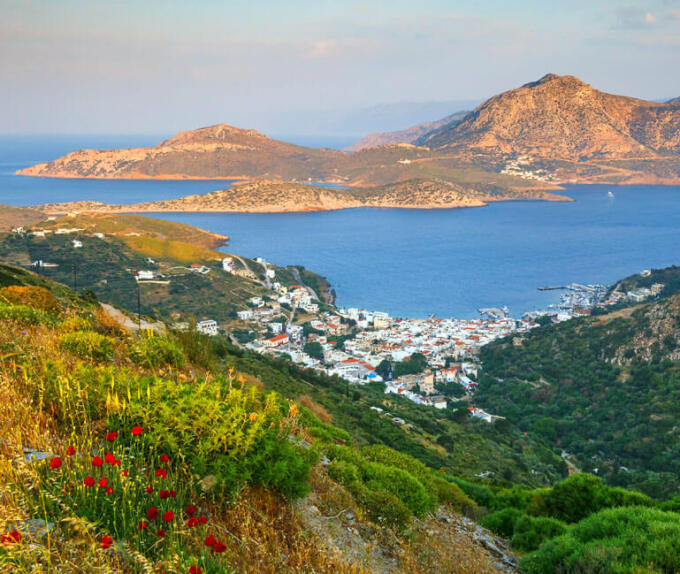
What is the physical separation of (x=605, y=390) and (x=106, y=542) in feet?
101

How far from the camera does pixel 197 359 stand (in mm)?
6582

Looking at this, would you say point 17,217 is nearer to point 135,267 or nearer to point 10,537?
point 135,267

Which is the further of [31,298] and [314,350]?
[314,350]

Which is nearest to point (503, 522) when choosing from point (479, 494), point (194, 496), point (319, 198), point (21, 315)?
point (479, 494)

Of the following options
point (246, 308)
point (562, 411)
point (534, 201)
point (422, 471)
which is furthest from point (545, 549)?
point (534, 201)

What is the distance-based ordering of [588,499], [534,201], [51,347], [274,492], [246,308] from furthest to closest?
[534,201] < [246,308] < [588,499] < [51,347] < [274,492]

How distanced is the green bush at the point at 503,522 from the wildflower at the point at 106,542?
17.4 ft

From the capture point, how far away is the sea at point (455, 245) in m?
68.4

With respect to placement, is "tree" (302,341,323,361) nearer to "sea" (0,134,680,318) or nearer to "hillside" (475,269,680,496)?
"hillside" (475,269,680,496)

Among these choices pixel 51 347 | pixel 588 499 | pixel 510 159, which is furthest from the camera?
pixel 510 159

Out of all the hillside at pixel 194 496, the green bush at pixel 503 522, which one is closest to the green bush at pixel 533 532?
the hillside at pixel 194 496

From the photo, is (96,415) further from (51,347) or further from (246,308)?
(246,308)

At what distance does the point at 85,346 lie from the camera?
4.81 m

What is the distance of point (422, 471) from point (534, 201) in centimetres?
15924
